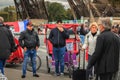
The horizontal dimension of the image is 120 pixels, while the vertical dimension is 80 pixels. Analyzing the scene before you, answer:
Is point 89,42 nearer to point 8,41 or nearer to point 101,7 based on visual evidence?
point 8,41

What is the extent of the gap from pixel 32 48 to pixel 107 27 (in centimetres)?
484

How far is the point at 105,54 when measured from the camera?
282 inches

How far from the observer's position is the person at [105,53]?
7.10m

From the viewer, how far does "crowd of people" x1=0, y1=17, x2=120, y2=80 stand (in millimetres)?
7137

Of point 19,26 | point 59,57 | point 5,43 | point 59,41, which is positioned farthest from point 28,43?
point 19,26

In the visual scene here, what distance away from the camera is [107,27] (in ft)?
23.4

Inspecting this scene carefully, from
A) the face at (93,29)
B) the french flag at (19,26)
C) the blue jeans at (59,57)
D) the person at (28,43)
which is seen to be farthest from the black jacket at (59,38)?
the french flag at (19,26)

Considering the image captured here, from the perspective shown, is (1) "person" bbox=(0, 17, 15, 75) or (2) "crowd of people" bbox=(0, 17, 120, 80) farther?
(1) "person" bbox=(0, 17, 15, 75)

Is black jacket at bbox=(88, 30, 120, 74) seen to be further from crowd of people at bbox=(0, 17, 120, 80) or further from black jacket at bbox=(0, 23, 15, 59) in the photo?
black jacket at bbox=(0, 23, 15, 59)

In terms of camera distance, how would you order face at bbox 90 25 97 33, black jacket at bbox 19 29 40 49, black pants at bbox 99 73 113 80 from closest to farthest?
black pants at bbox 99 73 113 80 < face at bbox 90 25 97 33 < black jacket at bbox 19 29 40 49

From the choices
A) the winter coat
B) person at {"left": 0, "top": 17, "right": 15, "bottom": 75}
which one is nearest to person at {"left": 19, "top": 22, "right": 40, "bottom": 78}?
person at {"left": 0, "top": 17, "right": 15, "bottom": 75}

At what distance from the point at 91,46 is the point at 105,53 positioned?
9.93ft

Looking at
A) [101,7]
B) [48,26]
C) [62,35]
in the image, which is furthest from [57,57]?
[101,7]

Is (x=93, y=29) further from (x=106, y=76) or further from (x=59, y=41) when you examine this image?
(x=106, y=76)
